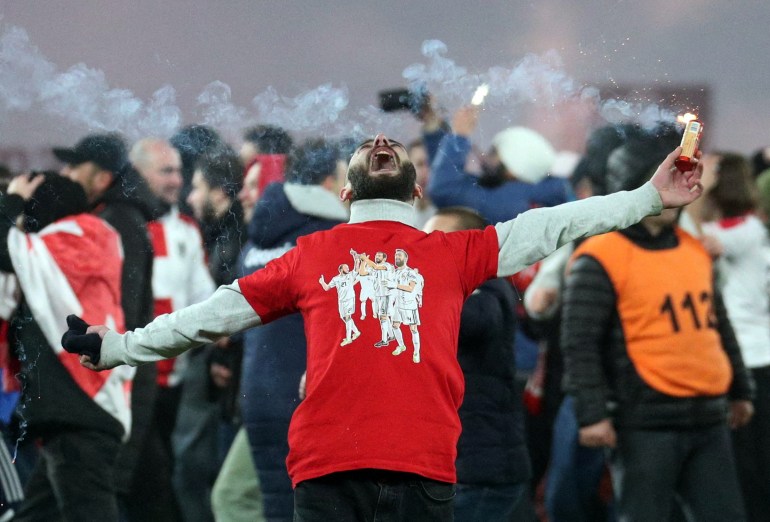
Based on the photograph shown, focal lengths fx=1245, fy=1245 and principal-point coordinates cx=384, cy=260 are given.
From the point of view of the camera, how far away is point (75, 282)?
4391mm

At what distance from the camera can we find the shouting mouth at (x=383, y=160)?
3342 millimetres

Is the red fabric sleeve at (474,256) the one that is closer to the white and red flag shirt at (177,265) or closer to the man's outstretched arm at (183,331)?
the man's outstretched arm at (183,331)

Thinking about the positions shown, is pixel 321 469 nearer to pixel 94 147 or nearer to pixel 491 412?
pixel 491 412

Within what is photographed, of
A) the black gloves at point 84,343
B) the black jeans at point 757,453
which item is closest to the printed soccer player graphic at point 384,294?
the black gloves at point 84,343

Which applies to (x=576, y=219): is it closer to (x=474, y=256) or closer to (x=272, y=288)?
(x=474, y=256)

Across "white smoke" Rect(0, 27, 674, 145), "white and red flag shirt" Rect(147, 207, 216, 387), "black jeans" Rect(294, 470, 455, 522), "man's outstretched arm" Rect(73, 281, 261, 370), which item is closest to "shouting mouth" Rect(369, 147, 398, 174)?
"man's outstretched arm" Rect(73, 281, 261, 370)

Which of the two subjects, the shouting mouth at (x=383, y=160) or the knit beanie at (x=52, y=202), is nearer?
the shouting mouth at (x=383, y=160)

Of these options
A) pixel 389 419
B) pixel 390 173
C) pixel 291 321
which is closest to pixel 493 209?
pixel 291 321

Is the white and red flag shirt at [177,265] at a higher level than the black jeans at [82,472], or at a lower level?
higher

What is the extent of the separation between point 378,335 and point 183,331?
1.72 feet

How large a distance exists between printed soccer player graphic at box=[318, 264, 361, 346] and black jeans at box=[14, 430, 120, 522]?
5.44 feet

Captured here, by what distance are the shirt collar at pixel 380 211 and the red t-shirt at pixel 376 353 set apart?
0.11 ft

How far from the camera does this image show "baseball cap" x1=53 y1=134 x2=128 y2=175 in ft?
14.5

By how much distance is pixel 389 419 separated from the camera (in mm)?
3070
